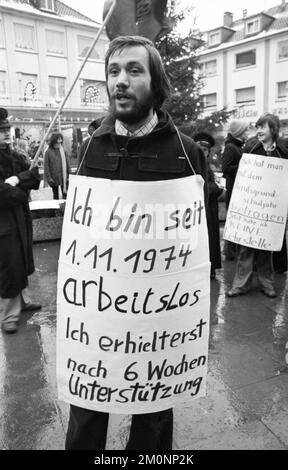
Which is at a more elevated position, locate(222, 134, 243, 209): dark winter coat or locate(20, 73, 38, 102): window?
locate(20, 73, 38, 102): window

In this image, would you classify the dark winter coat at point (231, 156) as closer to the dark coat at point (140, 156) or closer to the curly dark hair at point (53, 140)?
the dark coat at point (140, 156)

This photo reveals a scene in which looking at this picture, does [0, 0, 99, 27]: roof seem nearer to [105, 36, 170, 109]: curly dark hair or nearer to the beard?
[105, 36, 170, 109]: curly dark hair

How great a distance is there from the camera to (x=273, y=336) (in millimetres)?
3520

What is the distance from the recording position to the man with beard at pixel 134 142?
175 centimetres

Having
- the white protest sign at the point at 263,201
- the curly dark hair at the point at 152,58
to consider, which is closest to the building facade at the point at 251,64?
the white protest sign at the point at 263,201

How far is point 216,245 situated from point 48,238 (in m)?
3.28

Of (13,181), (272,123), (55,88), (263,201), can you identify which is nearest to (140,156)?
(13,181)

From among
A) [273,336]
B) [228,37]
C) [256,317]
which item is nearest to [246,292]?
[256,317]

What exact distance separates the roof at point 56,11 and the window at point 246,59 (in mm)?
12598

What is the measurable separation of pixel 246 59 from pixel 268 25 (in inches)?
134

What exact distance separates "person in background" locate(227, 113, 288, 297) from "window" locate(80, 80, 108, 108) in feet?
96.1

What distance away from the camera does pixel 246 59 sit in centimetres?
3525

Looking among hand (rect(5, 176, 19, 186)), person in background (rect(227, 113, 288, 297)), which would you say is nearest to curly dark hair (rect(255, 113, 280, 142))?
person in background (rect(227, 113, 288, 297))

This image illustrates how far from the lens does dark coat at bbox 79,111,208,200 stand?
1.79 metres
